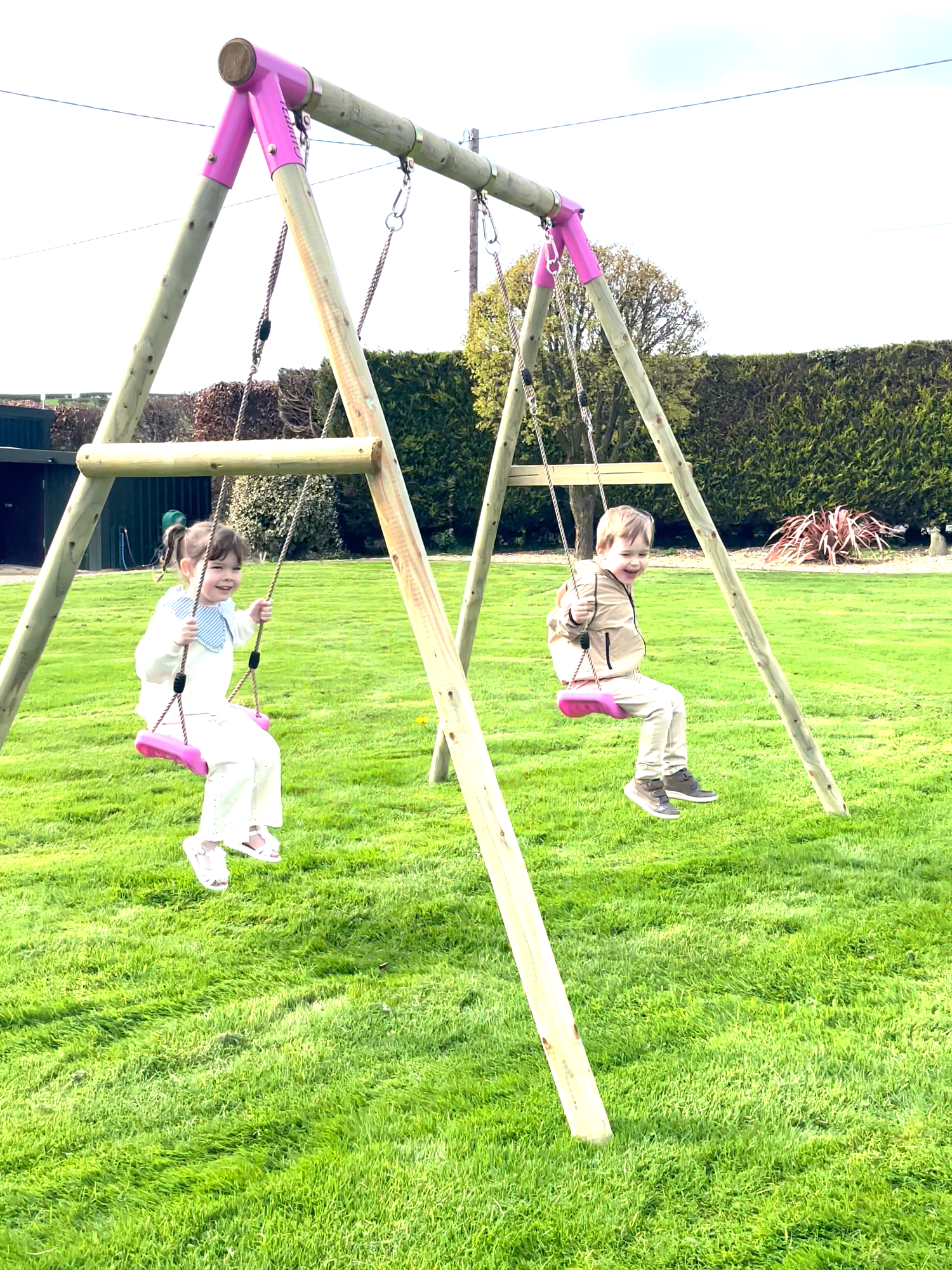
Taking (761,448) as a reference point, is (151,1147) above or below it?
below

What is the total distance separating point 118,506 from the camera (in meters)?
20.9

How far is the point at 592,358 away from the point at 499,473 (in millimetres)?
12870

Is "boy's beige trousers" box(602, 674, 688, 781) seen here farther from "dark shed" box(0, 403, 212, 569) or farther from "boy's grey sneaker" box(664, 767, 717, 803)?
"dark shed" box(0, 403, 212, 569)

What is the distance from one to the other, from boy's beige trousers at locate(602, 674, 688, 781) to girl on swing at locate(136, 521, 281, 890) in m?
1.54

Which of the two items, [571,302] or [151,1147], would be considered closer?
[151,1147]

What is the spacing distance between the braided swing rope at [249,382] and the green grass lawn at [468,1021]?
85 centimetres

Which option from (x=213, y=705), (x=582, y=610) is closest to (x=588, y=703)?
(x=582, y=610)

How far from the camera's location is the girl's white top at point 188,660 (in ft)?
12.9

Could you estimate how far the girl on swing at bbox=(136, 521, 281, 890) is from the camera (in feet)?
12.9

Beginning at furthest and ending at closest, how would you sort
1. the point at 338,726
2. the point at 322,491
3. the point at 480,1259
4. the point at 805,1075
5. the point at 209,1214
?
the point at 322,491 → the point at 338,726 → the point at 805,1075 → the point at 209,1214 → the point at 480,1259

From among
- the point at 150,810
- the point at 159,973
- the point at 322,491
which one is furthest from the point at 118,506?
the point at 159,973

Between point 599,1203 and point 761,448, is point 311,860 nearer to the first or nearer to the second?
point 599,1203

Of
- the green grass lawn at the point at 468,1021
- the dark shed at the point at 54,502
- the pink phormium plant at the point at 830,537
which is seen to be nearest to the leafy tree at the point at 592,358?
the pink phormium plant at the point at 830,537

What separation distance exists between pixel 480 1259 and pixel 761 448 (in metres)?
19.3
